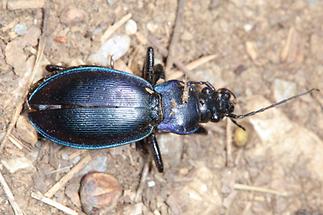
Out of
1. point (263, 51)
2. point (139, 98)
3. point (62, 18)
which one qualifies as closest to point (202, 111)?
point (139, 98)

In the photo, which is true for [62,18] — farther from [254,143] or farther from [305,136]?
[305,136]

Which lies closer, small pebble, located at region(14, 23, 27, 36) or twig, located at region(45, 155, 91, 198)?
twig, located at region(45, 155, 91, 198)

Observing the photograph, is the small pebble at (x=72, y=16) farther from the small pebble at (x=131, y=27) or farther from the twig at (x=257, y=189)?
the twig at (x=257, y=189)

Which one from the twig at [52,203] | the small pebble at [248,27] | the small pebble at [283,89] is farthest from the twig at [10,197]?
the small pebble at [248,27]

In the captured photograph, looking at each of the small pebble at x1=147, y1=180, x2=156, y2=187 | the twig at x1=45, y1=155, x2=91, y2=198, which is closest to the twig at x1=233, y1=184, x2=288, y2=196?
the small pebble at x1=147, y1=180, x2=156, y2=187

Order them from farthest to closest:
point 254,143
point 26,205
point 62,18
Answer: point 254,143 < point 62,18 < point 26,205

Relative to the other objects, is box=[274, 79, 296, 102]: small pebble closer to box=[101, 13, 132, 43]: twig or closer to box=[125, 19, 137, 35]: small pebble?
box=[125, 19, 137, 35]: small pebble
